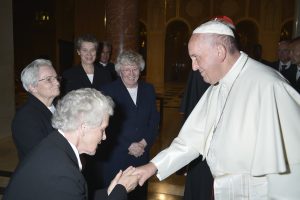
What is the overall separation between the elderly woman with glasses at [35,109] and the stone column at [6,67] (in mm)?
4255

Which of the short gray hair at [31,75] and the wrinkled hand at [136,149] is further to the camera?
the wrinkled hand at [136,149]

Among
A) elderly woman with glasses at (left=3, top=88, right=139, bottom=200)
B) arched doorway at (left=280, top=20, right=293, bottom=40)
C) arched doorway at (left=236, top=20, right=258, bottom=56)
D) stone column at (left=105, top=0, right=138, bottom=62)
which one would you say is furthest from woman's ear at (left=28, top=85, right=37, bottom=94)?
arched doorway at (left=280, top=20, right=293, bottom=40)

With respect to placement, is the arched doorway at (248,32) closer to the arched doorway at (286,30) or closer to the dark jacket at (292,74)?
the arched doorway at (286,30)

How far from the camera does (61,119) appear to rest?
6.04 feet

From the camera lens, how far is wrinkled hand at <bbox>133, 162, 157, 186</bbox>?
7.43ft

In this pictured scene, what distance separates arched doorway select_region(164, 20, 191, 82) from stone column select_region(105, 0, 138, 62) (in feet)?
44.7

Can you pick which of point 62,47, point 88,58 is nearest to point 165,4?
point 62,47

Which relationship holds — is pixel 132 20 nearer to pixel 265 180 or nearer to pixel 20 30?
pixel 265 180

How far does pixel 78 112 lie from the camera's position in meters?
1.83

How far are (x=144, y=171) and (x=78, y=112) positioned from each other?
29.5 inches

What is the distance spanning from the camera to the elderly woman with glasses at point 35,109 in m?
2.27

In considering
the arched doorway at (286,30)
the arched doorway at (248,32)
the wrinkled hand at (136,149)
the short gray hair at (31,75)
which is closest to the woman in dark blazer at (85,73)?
the wrinkled hand at (136,149)

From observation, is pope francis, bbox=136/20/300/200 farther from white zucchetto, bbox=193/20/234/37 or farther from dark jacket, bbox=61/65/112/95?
dark jacket, bbox=61/65/112/95

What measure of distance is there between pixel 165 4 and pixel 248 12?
447cm
